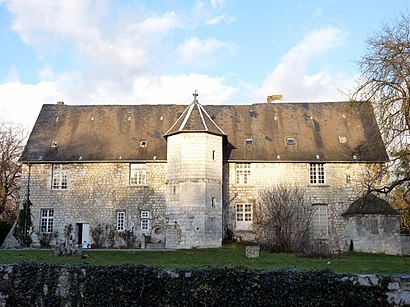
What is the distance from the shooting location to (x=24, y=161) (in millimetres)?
26219

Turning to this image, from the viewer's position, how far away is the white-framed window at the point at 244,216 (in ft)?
82.7

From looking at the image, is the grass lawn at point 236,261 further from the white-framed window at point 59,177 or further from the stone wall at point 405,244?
the white-framed window at point 59,177

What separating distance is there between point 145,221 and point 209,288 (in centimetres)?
1749

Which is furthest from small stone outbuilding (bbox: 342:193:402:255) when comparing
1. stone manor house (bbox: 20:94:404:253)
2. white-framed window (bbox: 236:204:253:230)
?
white-framed window (bbox: 236:204:253:230)

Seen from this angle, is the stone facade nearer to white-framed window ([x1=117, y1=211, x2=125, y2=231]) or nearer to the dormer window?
white-framed window ([x1=117, y1=211, x2=125, y2=231])

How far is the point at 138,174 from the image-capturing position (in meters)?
26.1

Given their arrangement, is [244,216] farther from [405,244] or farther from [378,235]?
[405,244]

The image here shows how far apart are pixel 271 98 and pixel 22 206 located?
678 inches

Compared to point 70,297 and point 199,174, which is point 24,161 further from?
point 70,297

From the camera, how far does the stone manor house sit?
24312mm

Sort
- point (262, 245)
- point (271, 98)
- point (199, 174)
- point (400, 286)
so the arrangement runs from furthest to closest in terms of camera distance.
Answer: point (271, 98) < point (199, 174) < point (262, 245) < point (400, 286)

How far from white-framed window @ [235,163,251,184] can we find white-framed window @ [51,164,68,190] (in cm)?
1004

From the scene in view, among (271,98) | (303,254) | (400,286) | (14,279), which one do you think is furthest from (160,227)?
(400,286)

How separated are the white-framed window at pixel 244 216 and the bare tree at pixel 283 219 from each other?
0.48 meters
